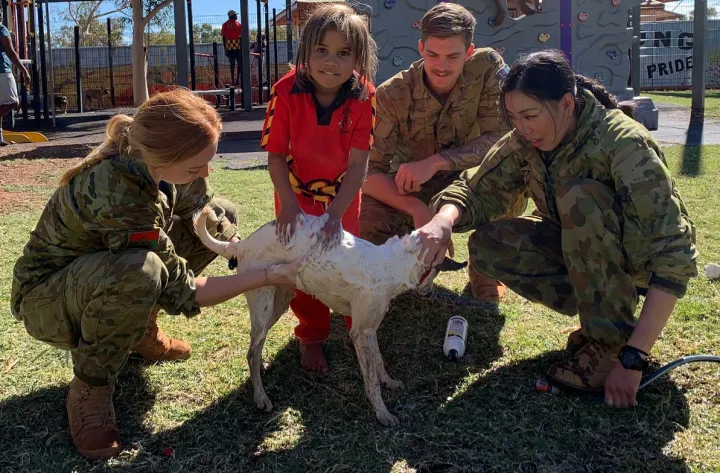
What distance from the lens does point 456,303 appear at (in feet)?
12.1

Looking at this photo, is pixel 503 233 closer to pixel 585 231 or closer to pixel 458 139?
pixel 585 231

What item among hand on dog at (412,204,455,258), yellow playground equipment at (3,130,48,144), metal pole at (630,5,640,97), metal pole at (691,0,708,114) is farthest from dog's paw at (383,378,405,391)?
metal pole at (630,5,640,97)

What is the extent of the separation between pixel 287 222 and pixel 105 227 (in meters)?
0.65

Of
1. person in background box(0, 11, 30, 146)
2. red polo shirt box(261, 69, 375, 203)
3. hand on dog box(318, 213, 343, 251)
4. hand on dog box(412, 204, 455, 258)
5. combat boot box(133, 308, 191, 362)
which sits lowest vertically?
combat boot box(133, 308, 191, 362)

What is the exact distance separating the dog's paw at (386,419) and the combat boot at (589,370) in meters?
0.68

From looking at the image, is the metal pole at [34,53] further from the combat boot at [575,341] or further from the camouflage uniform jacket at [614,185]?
the combat boot at [575,341]

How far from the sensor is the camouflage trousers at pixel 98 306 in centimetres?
230

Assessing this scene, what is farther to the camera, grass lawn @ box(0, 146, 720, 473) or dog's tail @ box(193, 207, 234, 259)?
dog's tail @ box(193, 207, 234, 259)

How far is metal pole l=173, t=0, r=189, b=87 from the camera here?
916 cm

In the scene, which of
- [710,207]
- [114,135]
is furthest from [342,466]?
[710,207]

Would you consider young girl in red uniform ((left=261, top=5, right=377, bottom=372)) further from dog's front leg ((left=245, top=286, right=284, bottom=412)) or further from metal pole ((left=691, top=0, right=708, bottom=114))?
metal pole ((left=691, top=0, right=708, bottom=114))

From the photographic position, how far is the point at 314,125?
2.94 m

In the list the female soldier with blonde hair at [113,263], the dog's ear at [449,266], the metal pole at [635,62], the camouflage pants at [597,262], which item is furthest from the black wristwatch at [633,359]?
the metal pole at [635,62]

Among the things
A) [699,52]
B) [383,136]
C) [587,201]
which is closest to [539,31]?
[699,52]
